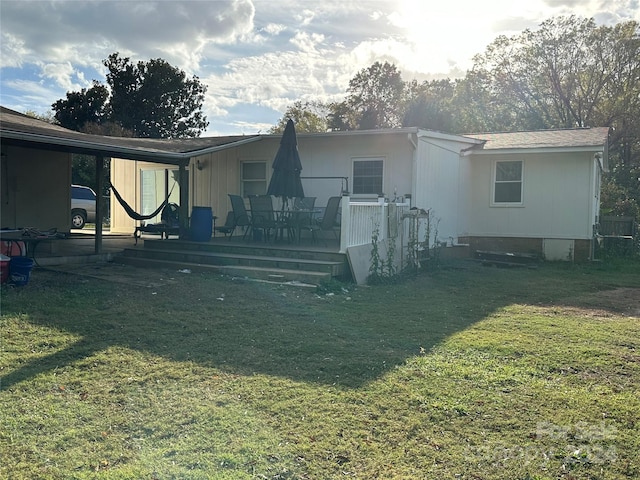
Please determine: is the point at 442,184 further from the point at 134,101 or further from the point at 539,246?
the point at 134,101

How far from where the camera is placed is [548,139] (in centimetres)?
1312

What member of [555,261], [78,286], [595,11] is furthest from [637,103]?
[78,286]

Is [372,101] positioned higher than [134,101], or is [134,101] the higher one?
[372,101]

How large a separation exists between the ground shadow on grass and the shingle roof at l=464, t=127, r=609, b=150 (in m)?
4.65

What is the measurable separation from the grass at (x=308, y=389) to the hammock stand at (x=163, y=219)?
378cm

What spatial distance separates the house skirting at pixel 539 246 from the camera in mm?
12398

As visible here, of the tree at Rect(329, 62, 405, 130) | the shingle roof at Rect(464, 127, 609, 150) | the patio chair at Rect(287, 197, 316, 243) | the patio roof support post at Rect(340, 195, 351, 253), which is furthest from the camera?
the tree at Rect(329, 62, 405, 130)

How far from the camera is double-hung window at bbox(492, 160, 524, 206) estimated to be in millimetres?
13086

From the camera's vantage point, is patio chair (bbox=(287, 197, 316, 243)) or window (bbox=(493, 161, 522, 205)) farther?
window (bbox=(493, 161, 522, 205))

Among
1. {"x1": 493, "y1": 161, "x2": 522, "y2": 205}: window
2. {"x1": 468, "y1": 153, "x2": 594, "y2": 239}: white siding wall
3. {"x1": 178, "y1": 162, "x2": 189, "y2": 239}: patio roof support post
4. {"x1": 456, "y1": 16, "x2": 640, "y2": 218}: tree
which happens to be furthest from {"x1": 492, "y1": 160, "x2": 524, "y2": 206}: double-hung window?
{"x1": 456, "y1": 16, "x2": 640, "y2": 218}: tree

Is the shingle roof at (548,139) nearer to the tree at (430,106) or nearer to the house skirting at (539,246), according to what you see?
the house skirting at (539,246)

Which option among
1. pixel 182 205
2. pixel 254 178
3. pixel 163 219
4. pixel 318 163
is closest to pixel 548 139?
pixel 318 163

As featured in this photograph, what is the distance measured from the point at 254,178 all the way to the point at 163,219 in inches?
Answer: 97.5

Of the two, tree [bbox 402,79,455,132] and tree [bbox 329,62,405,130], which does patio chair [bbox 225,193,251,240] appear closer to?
tree [bbox 402,79,455,132]
